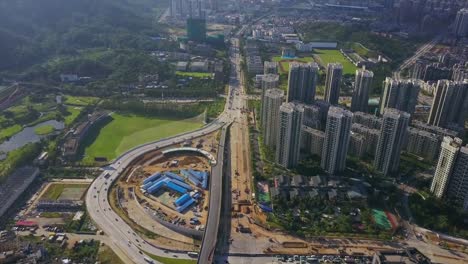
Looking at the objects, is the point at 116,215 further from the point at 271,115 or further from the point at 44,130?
the point at 44,130

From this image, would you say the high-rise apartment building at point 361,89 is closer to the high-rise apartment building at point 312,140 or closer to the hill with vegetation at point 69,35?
the high-rise apartment building at point 312,140

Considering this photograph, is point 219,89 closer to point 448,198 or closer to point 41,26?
point 448,198

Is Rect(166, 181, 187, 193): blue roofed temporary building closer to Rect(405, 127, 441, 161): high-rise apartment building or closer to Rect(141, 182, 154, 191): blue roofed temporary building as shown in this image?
Rect(141, 182, 154, 191): blue roofed temporary building

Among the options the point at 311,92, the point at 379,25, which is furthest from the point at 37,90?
the point at 379,25

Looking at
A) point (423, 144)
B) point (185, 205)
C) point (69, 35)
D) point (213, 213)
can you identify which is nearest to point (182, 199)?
point (185, 205)

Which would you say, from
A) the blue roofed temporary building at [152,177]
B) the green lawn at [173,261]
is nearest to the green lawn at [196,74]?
the blue roofed temporary building at [152,177]

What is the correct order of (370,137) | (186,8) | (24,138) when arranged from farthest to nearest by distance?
(186,8)
(24,138)
(370,137)
